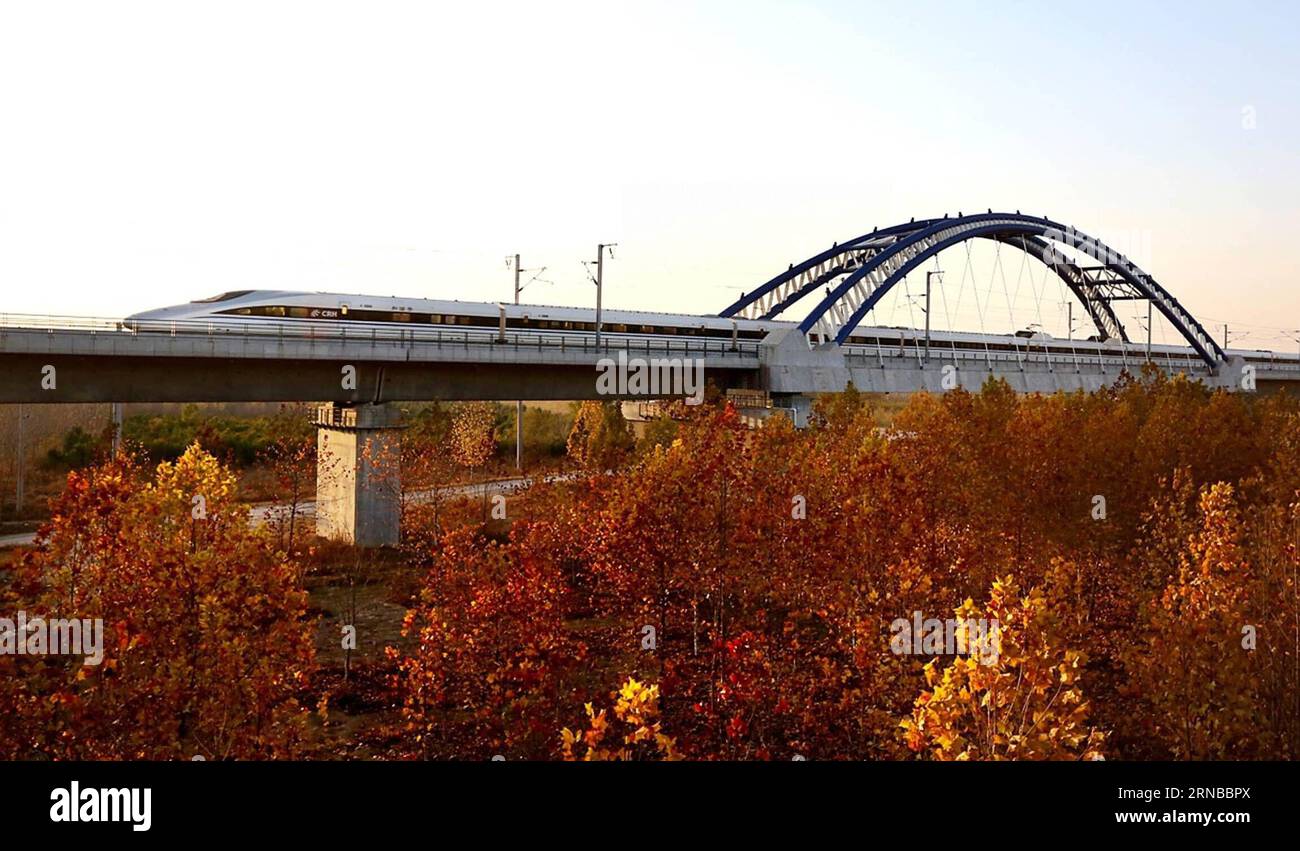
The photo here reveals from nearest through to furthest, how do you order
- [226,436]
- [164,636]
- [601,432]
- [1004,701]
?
[1004,701] → [164,636] → [601,432] → [226,436]

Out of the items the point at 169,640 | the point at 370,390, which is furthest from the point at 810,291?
the point at 169,640

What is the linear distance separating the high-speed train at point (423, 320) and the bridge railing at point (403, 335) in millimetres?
59

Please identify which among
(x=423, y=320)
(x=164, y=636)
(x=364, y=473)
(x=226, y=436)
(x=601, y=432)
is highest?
(x=423, y=320)

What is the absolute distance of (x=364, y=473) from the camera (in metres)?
37.6

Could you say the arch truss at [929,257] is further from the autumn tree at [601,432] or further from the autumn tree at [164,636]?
the autumn tree at [164,636]

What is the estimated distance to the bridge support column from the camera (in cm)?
3734

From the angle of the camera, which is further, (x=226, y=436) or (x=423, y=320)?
(x=226, y=436)

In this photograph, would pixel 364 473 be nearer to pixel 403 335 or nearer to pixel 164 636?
pixel 403 335

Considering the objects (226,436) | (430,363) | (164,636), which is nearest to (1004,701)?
(164,636)

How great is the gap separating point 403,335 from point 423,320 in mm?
2715

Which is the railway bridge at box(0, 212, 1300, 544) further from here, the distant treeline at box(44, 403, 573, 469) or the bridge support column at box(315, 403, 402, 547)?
the distant treeline at box(44, 403, 573, 469)

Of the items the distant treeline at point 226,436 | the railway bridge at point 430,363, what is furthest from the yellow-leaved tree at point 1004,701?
the distant treeline at point 226,436

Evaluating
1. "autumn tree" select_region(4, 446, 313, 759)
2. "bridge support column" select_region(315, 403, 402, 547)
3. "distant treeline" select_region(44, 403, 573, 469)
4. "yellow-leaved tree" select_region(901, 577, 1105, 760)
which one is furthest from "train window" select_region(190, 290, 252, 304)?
"yellow-leaved tree" select_region(901, 577, 1105, 760)

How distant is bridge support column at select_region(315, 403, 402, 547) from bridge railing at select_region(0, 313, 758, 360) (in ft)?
10.9
